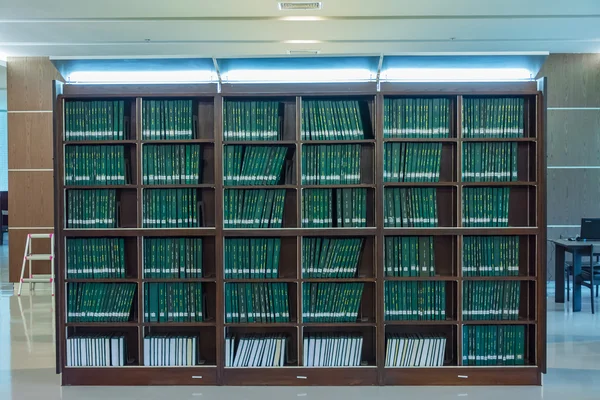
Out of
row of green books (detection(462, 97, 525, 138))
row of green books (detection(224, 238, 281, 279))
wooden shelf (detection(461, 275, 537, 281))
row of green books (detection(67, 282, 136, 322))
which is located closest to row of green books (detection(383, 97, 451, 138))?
row of green books (detection(462, 97, 525, 138))

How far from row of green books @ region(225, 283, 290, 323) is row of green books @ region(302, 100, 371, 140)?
3.97 feet

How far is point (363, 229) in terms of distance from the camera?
4.62 m

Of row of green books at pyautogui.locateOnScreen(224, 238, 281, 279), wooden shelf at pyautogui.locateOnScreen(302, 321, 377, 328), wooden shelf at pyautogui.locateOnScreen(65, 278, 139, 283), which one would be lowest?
wooden shelf at pyautogui.locateOnScreen(302, 321, 377, 328)

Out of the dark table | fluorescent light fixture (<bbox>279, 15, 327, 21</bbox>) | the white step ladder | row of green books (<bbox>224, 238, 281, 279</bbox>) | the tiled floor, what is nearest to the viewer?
the tiled floor

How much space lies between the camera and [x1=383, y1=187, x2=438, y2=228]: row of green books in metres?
4.66

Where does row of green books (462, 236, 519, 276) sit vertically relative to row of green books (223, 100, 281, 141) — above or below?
below

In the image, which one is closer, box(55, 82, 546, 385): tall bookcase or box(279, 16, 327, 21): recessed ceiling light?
box(55, 82, 546, 385): tall bookcase

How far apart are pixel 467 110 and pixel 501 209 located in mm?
798

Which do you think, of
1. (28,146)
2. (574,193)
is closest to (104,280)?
(28,146)

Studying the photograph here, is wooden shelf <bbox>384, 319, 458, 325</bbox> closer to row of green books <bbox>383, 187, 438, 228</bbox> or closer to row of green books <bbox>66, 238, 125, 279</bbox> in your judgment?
row of green books <bbox>383, 187, 438, 228</bbox>

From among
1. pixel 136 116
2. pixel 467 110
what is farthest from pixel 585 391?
pixel 136 116

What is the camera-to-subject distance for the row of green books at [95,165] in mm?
4664

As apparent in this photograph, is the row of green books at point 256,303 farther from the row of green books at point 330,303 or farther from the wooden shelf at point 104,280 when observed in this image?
the wooden shelf at point 104,280

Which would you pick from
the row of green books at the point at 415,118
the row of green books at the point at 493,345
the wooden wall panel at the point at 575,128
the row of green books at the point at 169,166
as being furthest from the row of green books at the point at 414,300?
the wooden wall panel at the point at 575,128
